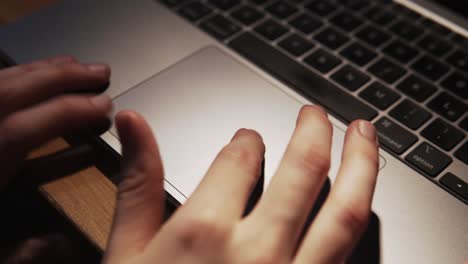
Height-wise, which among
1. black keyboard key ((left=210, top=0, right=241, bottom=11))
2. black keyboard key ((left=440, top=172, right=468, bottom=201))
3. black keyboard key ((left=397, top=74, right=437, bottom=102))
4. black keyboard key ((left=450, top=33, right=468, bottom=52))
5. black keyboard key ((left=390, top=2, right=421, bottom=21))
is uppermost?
black keyboard key ((left=210, top=0, right=241, bottom=11))

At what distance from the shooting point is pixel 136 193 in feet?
1.41

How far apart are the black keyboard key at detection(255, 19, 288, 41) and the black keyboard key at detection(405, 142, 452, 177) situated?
0.22m

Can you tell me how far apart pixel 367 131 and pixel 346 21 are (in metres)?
0.22

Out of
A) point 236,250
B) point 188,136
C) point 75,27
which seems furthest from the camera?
point 75,27

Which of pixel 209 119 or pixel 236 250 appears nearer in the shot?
pixel 236 250

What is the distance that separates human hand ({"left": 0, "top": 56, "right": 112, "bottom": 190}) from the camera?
48 cm

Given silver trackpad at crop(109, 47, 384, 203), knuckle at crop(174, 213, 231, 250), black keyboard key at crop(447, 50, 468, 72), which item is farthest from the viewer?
black keyboard key at crop(447, 50, 468, 72)

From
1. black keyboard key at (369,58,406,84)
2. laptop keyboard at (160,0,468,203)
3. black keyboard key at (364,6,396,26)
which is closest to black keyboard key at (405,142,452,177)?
laptop keyboard at (160,0,468,203)

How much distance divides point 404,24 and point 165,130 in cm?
34

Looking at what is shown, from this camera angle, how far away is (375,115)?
1.75 ft

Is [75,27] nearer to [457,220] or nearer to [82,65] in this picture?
[82,65]

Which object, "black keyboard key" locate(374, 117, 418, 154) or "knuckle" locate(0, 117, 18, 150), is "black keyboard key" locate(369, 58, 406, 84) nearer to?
"black keyboard key" locate(374, 117, 418, 154)

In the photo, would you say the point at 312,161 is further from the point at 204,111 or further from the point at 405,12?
the point at 405,12

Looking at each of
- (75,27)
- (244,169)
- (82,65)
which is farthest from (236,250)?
(75,27)
